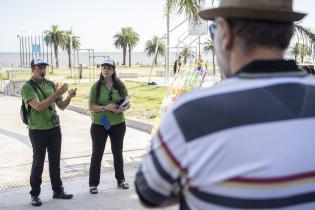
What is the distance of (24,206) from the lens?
5.40 meters

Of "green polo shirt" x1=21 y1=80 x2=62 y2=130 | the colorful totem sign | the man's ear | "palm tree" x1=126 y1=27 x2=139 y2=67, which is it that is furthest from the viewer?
"palm tree" x1=126 y1=27 x2=139 y2=67

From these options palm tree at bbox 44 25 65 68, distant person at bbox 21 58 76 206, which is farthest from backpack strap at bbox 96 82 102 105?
palm tree at bbox 44 25 65 68

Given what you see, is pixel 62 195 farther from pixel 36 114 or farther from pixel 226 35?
pixel 226 35

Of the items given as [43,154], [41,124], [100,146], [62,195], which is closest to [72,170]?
[100,146]

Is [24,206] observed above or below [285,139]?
below

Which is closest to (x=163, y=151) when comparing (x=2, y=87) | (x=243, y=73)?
(x=243, y=73)

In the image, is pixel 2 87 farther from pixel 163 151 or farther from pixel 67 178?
pixel 163 151

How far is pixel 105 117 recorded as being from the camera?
233 inches

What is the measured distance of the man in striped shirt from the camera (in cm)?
129

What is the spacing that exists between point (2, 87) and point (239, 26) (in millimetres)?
26715

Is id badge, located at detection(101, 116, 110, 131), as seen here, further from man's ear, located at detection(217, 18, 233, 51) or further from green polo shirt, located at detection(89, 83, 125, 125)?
man's ear, located at detection(217, 18, 233, 51)

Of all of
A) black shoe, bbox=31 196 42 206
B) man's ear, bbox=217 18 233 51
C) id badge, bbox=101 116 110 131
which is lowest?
black shoe, bbox=31 196 42 206

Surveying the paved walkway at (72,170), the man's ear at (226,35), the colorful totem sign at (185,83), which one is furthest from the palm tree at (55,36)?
the man's ear at (226,35)

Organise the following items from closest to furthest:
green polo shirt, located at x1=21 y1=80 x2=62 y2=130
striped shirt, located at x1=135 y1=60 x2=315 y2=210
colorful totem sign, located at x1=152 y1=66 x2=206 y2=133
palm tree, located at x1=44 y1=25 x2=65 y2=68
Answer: striped shirt, located at x1=135 y1=60 x2=315 y2=210 < green polo shirt, located at x1=21 y1=80 x2=62 y2=130 < colorful totem sign, located at x1=152 y1=66 x2=206 y2=133 < palm tree, located at x1=44 y1=25 x2=65 y2=68
